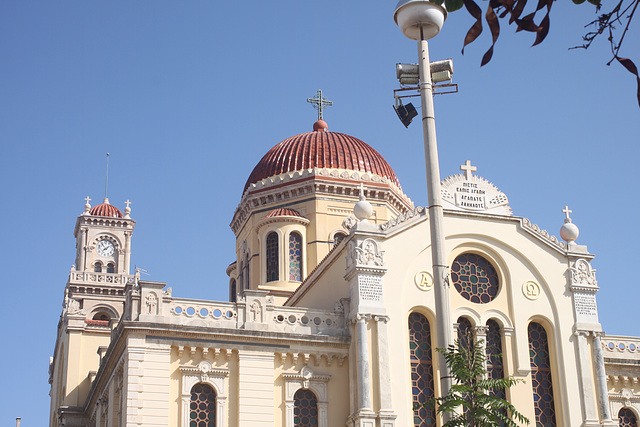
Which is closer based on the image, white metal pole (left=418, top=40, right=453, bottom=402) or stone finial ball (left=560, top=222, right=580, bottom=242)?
white metal pole (left=418, top=40, right=453, bottom=402)

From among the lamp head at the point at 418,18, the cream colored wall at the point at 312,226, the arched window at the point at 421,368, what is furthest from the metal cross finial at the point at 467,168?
the lamp head at the point at 418,18

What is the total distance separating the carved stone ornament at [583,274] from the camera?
2702cm

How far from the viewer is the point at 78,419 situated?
3412 centimetres

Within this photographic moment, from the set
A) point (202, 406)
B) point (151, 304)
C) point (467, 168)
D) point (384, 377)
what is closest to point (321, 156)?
point (467, 168)

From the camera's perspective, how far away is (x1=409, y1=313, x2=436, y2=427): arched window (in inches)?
Result: 958

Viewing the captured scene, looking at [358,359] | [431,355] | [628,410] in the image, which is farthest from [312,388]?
[628,410]

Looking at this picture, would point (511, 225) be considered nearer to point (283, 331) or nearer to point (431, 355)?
point (431, 355)

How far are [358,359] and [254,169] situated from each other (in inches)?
575

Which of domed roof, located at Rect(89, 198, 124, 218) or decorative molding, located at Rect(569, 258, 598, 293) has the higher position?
domed roof, located at Rect(89, 198, 124, 218)

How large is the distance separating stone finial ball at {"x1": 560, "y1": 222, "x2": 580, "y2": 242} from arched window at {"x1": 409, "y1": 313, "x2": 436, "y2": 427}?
551 cm

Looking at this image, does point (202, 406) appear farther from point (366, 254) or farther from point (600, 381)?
point (600, 381)

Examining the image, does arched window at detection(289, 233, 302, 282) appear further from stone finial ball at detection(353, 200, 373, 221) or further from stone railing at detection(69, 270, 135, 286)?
stone railing at detection(69, 270, 135, 286)

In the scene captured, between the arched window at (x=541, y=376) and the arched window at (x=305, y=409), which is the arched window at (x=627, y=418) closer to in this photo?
the arched window at (x=541, y=376)

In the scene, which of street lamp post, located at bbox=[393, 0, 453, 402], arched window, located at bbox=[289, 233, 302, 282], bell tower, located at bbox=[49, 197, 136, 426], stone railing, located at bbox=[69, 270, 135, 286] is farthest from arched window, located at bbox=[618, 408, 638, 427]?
stone railing, located at bbox=[69, 270, 135, 286]
